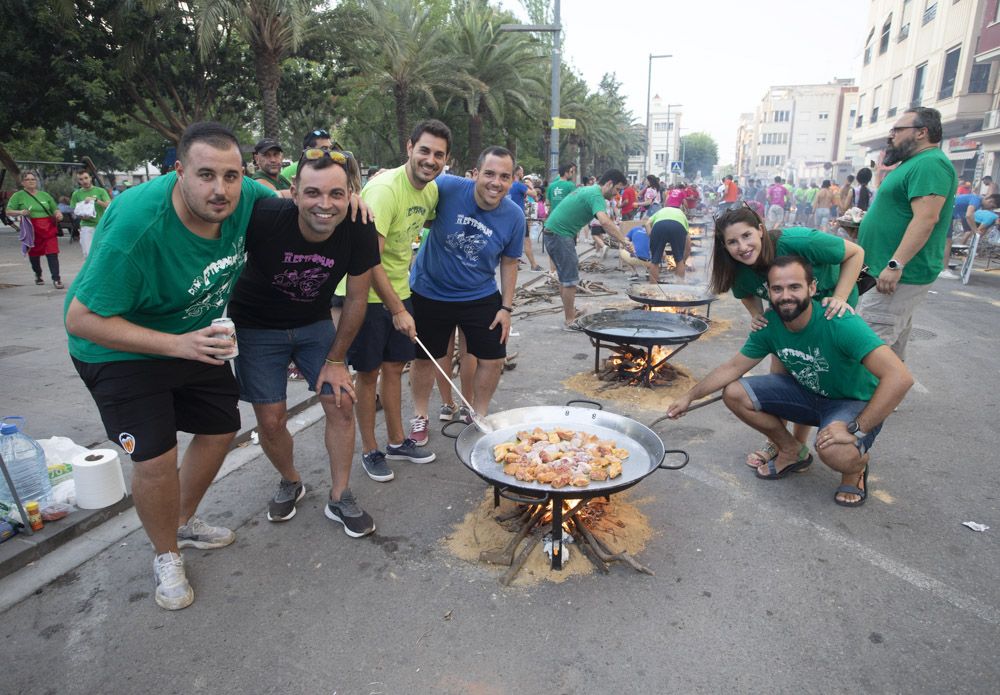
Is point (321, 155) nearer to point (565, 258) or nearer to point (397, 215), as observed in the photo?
point (397, 215)

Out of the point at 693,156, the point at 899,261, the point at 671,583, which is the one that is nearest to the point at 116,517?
the point at 671,583

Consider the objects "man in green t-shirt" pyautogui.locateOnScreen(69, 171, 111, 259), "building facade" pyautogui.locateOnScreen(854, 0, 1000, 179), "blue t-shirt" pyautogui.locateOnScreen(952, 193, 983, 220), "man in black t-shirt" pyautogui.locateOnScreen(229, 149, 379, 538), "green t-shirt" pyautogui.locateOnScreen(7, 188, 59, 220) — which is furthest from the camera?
"building facade" pyautogui.locateOnScreen(854, 0, 1000, 179)

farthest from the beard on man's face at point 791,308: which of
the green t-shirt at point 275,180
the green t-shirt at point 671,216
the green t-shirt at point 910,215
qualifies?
the green t-shirt at point 671,216

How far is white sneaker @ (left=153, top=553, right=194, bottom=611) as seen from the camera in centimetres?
260

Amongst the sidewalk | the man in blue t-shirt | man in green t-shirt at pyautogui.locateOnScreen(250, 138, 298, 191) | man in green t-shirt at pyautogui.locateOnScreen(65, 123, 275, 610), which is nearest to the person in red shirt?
Result: man in green t-shirt at pyautogui.locateOnScreen(250, 138, 298, 191)

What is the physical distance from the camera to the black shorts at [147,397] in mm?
2369

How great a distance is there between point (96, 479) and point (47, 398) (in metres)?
2.15

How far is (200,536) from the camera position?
3.02m

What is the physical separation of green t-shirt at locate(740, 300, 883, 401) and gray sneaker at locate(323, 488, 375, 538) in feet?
7.75

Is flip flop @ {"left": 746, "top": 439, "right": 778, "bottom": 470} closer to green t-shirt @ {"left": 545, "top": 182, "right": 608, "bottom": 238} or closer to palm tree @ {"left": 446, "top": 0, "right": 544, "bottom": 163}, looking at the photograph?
green t-shirt @ {"left": 545, "top": 182, "right": 608, "bottom": 238}

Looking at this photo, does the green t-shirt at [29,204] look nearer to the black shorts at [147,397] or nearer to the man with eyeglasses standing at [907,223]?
the black shorts at [147,397]

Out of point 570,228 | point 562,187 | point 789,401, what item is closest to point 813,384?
point 789,401

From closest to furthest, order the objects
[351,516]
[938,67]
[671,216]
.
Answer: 1. [351,516]
2. [671,216]
3. [938,67]

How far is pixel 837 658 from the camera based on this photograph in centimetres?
232
